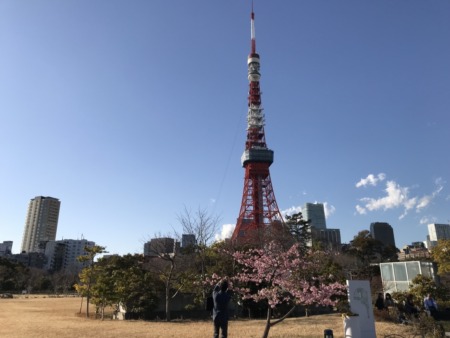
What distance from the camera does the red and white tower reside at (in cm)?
4228

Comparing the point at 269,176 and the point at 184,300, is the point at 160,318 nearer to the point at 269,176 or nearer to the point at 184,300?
the point at 184,300

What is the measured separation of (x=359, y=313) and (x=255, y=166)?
38424 millimetres

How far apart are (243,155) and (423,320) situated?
39478mm

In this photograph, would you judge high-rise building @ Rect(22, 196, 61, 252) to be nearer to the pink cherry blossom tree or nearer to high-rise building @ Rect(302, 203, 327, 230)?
high-rise building @ Rect(302, 203, 327, 230)

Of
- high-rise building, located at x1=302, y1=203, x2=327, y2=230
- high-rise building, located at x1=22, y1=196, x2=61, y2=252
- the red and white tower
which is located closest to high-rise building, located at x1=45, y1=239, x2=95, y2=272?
high-rise building, located at x1=22, y1=196, x2=61, y2=252

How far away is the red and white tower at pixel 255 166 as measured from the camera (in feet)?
139

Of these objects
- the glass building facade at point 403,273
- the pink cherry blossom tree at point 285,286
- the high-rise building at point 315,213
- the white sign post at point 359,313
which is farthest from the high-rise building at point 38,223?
the white sign post at point 359,313

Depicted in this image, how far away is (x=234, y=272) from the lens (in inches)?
690

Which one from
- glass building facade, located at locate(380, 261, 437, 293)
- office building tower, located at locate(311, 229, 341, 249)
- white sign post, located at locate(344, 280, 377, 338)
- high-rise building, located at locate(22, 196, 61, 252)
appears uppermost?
high-rise building, located at locate(22, 196, 61, 252)

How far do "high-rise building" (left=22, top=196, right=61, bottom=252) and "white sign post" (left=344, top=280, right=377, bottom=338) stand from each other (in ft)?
419

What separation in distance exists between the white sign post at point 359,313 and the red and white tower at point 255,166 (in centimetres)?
3095

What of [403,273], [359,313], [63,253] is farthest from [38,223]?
[359,313]

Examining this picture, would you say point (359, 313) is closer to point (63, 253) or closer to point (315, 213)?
point (63, 253)

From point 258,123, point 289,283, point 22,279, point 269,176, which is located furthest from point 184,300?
point 22,279
